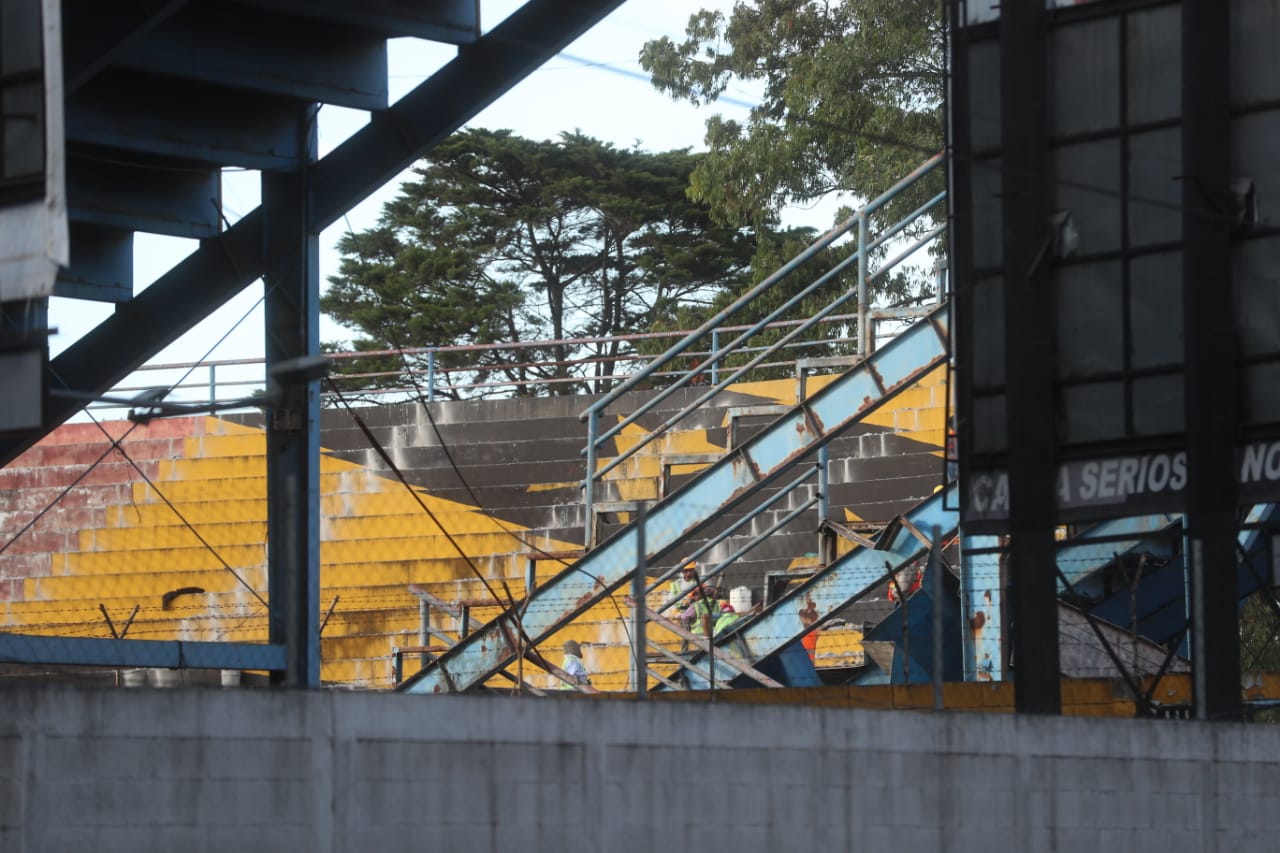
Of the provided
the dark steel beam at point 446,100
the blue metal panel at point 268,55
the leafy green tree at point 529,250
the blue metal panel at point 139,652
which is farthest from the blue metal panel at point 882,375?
the leafy green tree at point 529,250

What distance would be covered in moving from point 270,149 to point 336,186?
2.20 ft

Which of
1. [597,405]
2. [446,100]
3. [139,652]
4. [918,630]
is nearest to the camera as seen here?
[139,652]

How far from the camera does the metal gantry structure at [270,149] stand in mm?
14016

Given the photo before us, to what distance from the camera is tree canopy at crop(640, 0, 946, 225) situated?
101 ft

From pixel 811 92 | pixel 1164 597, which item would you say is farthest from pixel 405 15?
pixel 811 92

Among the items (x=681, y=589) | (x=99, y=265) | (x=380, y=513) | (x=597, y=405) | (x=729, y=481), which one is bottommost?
(x=681, y=589)

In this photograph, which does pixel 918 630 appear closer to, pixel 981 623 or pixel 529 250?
pixel 981 623

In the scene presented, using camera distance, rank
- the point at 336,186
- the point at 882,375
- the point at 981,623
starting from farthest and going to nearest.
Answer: the point at 882,375, the point at 981,623, the point at 336,186

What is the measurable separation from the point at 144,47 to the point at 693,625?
8.44 metres

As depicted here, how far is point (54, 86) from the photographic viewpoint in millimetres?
9438

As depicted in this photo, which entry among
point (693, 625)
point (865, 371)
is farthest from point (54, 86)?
point (693, 625)

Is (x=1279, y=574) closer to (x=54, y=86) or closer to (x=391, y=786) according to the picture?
(x=391, y=786)

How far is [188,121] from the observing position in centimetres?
1489

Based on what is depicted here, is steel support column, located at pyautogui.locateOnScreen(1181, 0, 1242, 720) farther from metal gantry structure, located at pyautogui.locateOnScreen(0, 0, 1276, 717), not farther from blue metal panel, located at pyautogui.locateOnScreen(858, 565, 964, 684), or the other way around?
blue metal panel, located at pyautogui.locateOnScreen(858, 565, 964, 684)
